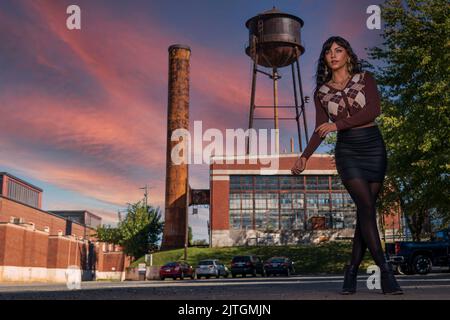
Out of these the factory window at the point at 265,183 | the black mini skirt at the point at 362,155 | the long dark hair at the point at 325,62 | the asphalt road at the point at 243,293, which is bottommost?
the asphalt road at the point at 243,293

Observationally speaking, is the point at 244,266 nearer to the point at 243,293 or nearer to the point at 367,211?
the point at 243,293

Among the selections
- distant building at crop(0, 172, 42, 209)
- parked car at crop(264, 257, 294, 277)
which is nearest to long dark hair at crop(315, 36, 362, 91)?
parked car at crop(264, 257, 294, 277)

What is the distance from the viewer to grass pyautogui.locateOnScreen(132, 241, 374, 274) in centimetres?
3706

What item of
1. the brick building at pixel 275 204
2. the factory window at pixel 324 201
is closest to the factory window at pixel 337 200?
the brick building at pixel 275 204

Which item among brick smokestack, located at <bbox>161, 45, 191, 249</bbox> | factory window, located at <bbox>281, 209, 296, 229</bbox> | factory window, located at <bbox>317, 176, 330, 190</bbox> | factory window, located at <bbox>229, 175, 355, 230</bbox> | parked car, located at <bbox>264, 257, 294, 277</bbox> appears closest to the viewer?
parked car, located at <bbox>264, 257, 294, 277</bbox>

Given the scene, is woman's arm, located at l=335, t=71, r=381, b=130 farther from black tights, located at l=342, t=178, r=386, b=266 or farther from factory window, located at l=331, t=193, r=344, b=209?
factory window, located at l=331, t=193, r=344, b=209

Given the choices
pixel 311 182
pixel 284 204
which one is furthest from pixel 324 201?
pixel 284 204

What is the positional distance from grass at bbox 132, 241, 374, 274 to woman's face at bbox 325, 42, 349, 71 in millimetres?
30621

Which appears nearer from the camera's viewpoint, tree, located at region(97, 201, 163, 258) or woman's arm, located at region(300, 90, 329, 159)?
woman's arm, located at region(300, 90, 329, 159)

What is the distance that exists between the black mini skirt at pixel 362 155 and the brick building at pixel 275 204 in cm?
4653

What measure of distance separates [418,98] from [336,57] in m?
16.5

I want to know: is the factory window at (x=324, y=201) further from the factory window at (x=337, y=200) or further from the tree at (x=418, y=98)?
the tree at (x=418, y=98)

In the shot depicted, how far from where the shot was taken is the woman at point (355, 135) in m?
5.19

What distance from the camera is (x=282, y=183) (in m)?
53.5
